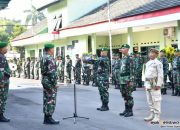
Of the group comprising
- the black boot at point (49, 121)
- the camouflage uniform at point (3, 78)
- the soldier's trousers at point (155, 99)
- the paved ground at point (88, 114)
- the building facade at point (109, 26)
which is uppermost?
the building facade at point (109, 26)

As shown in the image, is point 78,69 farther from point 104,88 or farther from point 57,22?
point 104,88

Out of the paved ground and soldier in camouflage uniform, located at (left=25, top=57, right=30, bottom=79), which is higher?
soldier in camouflage uniform, located at (left=25, top=57, right=30, bottom=79)

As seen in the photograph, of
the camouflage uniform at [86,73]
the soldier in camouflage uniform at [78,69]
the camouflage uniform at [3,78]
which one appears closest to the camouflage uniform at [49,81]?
the camouflage uniform at [3,78]

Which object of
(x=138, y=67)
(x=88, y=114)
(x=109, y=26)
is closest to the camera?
(x=88, y=114)

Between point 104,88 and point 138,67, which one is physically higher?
point 138,67

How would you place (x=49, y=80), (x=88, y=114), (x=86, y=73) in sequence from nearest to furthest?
(x=49, y=80), (x=88, y=114), (x=86, y=73)

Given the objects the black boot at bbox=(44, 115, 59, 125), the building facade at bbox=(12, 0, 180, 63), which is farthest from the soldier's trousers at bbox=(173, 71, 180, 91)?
the black boot at bbox=(44, 115, 59, 125)

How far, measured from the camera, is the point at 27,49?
45.1 m

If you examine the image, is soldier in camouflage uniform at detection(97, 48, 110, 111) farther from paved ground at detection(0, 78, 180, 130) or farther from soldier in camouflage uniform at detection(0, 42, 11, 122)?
soldier in camouflage uniform at detection(0, 42, 11, 122)

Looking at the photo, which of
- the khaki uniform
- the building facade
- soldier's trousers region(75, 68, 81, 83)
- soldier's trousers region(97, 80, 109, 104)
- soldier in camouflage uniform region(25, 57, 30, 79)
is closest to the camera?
the khaki uniform

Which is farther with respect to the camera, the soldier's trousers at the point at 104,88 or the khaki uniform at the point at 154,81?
the soldier's trousers at the point at 104,88

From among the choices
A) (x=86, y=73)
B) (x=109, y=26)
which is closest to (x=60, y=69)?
(x=86, y=73)

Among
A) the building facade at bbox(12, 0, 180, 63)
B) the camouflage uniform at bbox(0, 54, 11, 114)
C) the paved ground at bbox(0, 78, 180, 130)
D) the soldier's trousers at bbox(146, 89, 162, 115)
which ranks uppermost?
the building facade at bbox(12, 0, 180, 63)

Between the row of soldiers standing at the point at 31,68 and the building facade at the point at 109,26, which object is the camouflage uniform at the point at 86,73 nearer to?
the building facade at the point at 109,26
